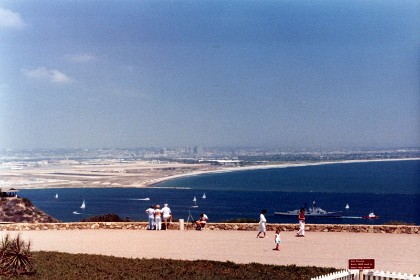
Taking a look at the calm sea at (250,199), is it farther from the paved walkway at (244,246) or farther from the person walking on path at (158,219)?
the paved walkway at (244,246)

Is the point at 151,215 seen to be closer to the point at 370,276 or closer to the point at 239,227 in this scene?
the point at 239,227

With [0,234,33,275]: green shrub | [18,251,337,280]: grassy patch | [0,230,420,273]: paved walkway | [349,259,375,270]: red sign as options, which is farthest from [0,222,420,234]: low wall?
[349,259,375,270]: red sign

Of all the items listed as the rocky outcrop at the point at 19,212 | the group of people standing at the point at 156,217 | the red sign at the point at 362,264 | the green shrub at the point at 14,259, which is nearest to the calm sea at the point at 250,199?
the rocky outcrop at the point at 19,212

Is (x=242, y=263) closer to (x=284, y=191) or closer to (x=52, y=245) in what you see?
(x=52, y=245)

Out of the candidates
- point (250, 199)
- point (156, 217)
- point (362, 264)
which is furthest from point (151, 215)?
point (250, 199)

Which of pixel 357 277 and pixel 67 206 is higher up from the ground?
pixel 357 277

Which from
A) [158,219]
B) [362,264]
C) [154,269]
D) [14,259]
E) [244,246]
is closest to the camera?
[362,264]

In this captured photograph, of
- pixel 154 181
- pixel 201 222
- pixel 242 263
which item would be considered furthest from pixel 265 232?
pixel 154 181
